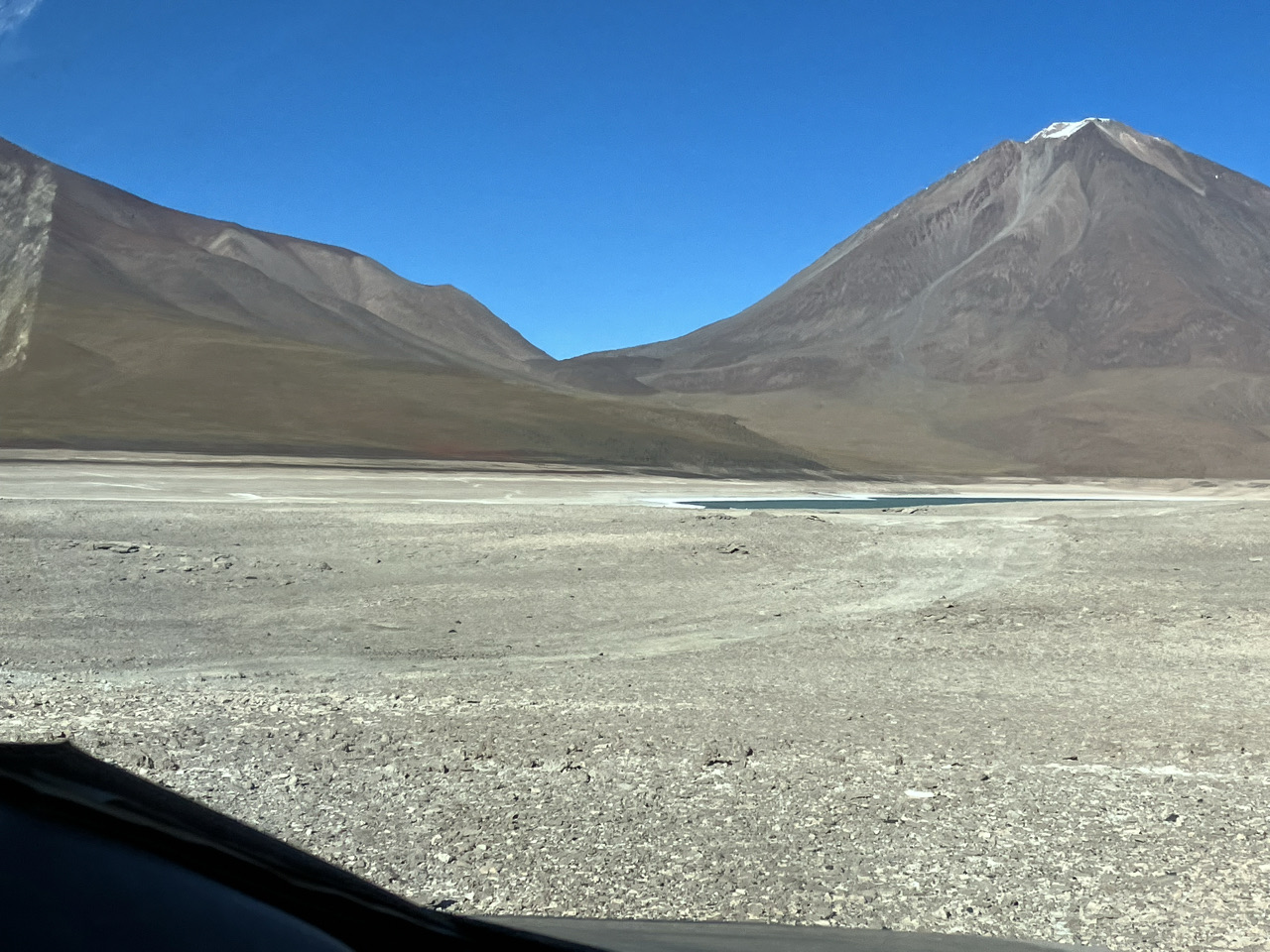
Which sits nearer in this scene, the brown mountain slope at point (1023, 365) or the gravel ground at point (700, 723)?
the gravel ground at point (700, 723)

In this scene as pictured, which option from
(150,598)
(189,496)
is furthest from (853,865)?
(189,496)

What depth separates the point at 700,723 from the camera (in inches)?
274

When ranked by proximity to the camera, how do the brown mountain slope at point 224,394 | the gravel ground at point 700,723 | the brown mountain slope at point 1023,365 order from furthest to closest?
the brown mountain slope at point 1023,365
the brown mountain slope at point 224,394
the gravel ground at point 700,723

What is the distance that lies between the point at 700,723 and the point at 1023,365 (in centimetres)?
16012

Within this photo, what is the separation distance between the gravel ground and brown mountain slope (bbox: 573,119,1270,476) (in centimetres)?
7894

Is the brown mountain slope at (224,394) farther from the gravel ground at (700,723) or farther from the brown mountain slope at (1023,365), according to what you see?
the gravel ground at (700,723)

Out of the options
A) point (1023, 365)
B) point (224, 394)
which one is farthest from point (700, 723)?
point (1023, 365)

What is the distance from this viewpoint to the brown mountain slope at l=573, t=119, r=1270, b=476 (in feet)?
392

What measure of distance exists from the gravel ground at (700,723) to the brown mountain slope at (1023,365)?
259ft

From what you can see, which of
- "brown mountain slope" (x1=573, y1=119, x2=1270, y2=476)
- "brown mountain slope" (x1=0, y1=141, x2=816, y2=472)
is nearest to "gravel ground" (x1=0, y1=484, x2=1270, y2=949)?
"brown mountain slope" (x1=0, y1=141, x2=816, y2=472)

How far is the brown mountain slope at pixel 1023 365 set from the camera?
119500mm

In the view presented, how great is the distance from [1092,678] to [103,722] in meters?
6.98

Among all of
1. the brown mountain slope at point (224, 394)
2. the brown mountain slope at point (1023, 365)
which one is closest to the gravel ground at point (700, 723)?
the brown mountain slope at point (224, 394)

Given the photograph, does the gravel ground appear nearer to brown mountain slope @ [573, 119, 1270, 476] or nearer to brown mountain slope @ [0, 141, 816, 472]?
brown mountain slope @ [0, 141, 816, 472]
